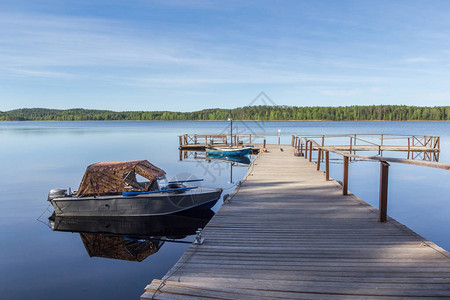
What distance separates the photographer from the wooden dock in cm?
329

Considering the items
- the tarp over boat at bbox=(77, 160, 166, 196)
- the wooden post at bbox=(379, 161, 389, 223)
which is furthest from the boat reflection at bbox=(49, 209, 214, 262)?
the wooden post at bbox=(379, 161, 389, 223)

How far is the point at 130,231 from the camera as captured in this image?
999cm

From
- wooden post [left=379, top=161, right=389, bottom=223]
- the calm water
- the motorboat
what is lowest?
the calm water

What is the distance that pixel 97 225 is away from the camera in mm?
10500

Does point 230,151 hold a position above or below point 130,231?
above

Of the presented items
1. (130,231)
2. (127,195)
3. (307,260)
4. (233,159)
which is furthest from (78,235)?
(233,159)

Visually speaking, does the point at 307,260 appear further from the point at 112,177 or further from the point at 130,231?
the point at 112,177

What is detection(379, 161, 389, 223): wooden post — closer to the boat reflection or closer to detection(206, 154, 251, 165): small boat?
the boat reflection

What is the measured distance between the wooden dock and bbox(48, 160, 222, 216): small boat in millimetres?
3736

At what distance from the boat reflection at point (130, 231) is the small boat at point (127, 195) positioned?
0.30m

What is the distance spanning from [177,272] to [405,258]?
9.29 ft

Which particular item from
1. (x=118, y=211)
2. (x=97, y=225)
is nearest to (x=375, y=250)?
(x=118, y=211)

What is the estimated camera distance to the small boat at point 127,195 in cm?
1013

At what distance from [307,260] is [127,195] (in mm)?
7296
